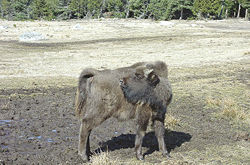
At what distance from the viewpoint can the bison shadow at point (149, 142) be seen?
329 inches

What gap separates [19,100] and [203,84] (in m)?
8.39

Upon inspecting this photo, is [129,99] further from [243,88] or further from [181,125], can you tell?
[243,88]

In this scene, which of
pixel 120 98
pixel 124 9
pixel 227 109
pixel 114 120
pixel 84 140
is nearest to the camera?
pixel 120 98

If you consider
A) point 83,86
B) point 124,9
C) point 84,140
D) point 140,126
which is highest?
point 124,9

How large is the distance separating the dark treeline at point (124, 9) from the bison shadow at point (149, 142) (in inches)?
2935

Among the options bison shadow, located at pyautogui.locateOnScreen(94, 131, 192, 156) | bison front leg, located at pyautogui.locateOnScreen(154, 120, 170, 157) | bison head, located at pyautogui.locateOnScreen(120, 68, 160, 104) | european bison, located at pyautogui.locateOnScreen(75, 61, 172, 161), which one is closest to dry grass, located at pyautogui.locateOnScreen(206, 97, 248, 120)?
bison shadow, located at pyautogui.locateOnScreen(94, 131, 192, 156)

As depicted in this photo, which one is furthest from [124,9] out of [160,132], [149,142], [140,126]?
[140,126]

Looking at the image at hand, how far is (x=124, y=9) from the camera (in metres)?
99.1

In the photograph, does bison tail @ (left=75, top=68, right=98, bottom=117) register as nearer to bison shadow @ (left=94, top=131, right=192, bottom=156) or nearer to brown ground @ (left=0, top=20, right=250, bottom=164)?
brown ground @ (left=0, top=20, right=250, bottom=164)

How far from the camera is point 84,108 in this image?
7.30m

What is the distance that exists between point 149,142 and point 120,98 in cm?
225

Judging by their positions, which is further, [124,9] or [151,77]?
[124,9]

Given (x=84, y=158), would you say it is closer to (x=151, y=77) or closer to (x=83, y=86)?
(x=83, y=86)

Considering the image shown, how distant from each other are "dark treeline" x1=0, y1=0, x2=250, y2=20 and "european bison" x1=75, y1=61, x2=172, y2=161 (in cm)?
7622
